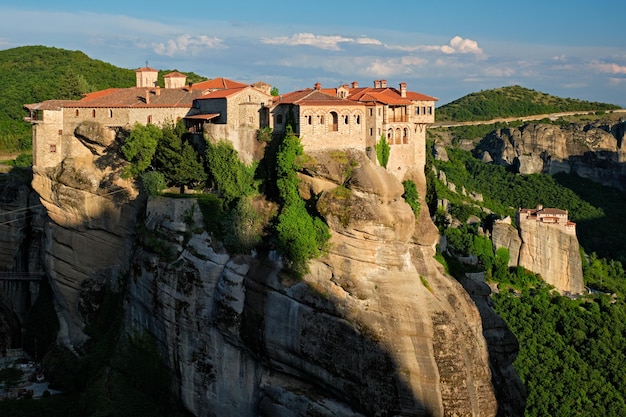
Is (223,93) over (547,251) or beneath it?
over

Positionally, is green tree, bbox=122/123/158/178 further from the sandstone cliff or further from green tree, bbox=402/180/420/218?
green tree, bbox=402/180/420/218

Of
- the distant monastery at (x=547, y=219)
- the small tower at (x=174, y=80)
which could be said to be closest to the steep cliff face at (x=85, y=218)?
the small tower at (x=174, y=80)

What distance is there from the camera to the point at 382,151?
38750 millimetres

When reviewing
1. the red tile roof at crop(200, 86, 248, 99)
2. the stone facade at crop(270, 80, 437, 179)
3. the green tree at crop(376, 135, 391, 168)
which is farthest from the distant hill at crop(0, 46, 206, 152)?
the green tree at crop(376, 135, 391, 168)

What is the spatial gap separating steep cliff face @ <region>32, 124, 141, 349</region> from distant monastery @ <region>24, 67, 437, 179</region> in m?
0.92

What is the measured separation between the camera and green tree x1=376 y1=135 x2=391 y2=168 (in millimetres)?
38438

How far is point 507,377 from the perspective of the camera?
37.6 m

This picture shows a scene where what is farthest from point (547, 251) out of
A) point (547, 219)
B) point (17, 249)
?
point (17, 249)

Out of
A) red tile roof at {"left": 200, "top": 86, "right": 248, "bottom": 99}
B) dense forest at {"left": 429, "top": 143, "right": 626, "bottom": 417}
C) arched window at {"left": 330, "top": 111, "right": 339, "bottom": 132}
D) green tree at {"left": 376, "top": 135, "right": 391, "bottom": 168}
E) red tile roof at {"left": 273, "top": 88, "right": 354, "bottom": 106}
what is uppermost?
red tile roof at {"left": 200, "top": 86, "right": 248, "bottom": 99}

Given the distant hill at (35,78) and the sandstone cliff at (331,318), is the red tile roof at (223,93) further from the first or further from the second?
the distant hill at (35,78)

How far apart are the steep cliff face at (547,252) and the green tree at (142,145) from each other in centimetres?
3220

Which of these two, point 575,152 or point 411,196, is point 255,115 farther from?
point 575,152

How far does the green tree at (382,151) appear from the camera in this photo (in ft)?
126

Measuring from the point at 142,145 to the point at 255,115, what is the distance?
20.4 ft
